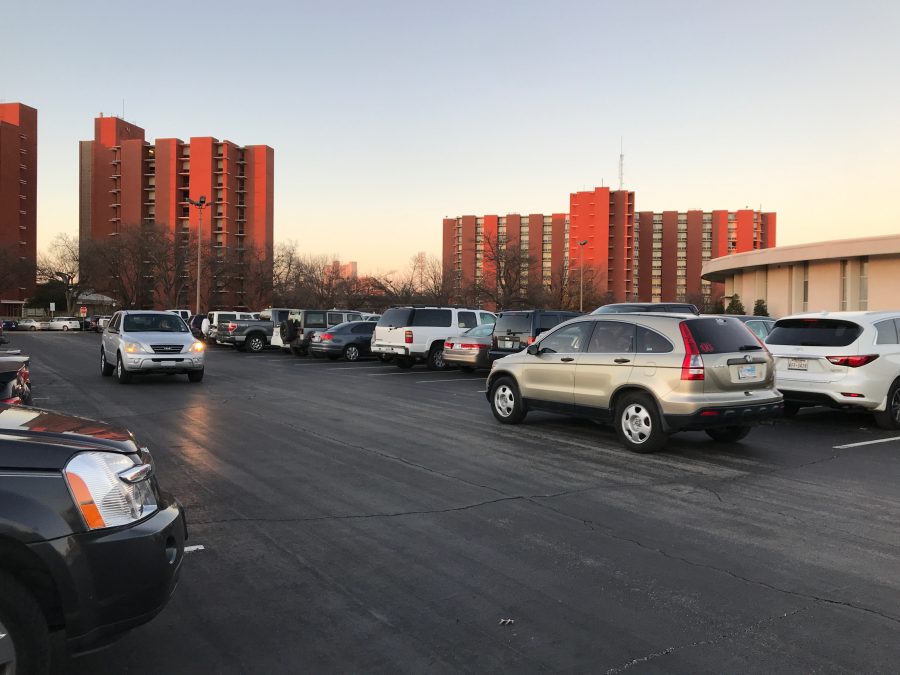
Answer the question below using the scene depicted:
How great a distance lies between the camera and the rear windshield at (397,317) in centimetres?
2150

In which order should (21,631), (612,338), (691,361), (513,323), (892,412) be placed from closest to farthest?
(21,631) < (691,361) < (612,338) < (892,412) < (513,323)

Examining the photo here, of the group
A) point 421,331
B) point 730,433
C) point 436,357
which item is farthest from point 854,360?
point 421,331

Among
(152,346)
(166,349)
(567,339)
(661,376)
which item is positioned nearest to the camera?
(661,376)

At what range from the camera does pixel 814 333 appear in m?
10.9

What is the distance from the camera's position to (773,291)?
36875mm

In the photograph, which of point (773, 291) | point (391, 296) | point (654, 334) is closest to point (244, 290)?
point (391, 296)

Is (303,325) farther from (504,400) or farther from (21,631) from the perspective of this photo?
(21,631)

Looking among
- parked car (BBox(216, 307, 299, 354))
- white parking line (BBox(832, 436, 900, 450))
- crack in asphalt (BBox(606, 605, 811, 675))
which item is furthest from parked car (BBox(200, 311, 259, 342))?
crack in asphalt (BBox(606, 605, 811, 675))

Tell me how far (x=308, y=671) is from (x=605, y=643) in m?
1.54

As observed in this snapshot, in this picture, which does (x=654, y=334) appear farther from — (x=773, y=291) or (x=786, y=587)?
(x=773, y=291)

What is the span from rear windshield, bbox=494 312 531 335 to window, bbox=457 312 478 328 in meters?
4.02

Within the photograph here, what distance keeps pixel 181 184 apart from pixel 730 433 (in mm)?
117521

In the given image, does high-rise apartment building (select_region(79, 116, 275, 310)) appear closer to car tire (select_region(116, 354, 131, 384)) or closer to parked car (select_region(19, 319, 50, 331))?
parked car (select_region(19, 319, 50, 331))

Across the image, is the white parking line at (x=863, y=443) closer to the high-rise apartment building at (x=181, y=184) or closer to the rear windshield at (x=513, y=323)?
the rear windshield at (x=513, y=323)
